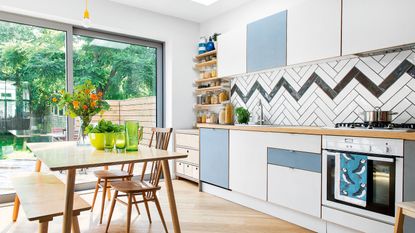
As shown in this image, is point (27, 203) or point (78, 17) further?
point (78, 17)

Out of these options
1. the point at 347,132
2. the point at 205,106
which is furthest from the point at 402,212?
the point at 205,106

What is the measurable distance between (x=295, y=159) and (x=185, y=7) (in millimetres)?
2697

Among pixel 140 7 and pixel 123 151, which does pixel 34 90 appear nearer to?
pixel 140 7

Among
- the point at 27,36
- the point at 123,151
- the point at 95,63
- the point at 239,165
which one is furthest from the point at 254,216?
the point at 27,36

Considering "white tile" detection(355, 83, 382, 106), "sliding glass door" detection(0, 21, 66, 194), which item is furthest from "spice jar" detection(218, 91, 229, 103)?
"sliding glass door" detection(0, 21, 66, 194)

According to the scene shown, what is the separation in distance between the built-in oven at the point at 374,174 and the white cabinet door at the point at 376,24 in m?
0.82

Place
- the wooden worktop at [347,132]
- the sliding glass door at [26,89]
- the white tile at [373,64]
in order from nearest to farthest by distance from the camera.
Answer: the wooden worktop at [347,132] < the white tile at [373,64] < the sliding glass door at [26,89]

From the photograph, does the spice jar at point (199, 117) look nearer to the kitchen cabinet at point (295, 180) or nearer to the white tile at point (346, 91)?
the kitchen cabinet at point (295, 180)

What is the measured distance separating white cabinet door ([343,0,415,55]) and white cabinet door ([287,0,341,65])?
92 millimetres

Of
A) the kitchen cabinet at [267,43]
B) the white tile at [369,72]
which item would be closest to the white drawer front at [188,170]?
the kitchen cabinet at [267,43]

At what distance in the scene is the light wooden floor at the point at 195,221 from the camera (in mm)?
2529

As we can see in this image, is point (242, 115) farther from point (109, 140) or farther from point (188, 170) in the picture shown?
point (109, 140)

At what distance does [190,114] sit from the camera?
473 centimetres

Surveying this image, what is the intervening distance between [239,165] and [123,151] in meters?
1.55
